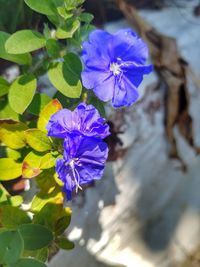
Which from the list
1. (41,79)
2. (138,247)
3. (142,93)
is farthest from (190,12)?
(138,247)

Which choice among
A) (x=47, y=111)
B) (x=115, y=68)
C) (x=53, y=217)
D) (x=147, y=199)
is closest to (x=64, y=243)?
(x=53, y=217)

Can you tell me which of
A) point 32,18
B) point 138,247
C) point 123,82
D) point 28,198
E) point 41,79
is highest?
point 123,82

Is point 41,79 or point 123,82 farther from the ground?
point 123,82

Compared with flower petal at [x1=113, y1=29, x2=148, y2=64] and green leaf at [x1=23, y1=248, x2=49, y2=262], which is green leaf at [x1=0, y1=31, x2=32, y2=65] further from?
green leaf at [x1=23, y1=248, x2=49, y2=262]

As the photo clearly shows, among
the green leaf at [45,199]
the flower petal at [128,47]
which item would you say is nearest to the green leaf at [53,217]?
the green leaf at [45,199]

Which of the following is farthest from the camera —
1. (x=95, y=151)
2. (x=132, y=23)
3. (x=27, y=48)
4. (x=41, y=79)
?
(x=132, y=23)

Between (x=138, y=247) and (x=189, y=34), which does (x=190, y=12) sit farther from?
(x=138, y=247)
